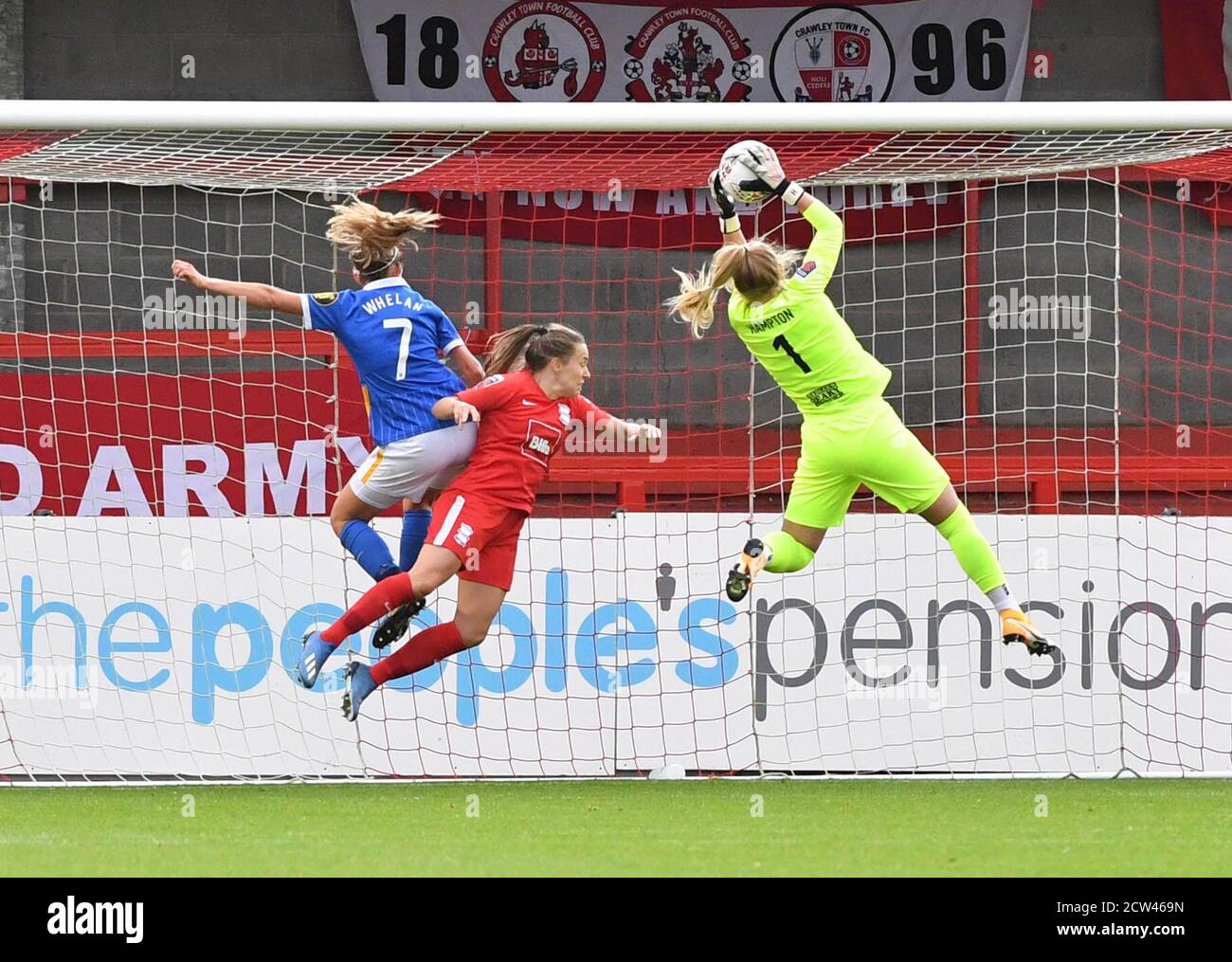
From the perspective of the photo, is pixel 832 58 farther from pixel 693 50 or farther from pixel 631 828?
pixel 631 828

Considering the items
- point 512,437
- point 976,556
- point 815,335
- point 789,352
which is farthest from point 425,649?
point 976,556

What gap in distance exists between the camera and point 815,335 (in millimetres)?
7441

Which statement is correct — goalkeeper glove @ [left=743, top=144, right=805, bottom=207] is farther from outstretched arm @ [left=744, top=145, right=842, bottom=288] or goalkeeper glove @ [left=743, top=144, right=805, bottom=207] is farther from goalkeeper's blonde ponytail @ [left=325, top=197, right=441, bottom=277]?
goalkeeper's blonde ponytail @ [left=325, top=197, right=441, bottom=277]

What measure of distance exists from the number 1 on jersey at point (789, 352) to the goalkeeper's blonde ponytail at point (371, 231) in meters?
1.54

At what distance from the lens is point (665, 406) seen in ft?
38.6

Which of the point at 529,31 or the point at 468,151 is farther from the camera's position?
the point at 529,31

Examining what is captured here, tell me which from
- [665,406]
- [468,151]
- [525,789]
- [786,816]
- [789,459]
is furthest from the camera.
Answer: [665,406]

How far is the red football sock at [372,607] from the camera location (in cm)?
723

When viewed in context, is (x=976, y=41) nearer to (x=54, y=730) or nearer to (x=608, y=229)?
(x=608, y=229)

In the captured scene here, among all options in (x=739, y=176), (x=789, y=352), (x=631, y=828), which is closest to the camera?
(x=631, y=828)

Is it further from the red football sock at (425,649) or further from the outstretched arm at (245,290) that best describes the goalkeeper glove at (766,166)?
the red football sock at (425,649)

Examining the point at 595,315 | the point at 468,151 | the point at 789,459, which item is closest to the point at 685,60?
the point at 595,315

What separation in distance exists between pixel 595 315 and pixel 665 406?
0.81 metres

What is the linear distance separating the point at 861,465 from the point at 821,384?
39 centimetres
